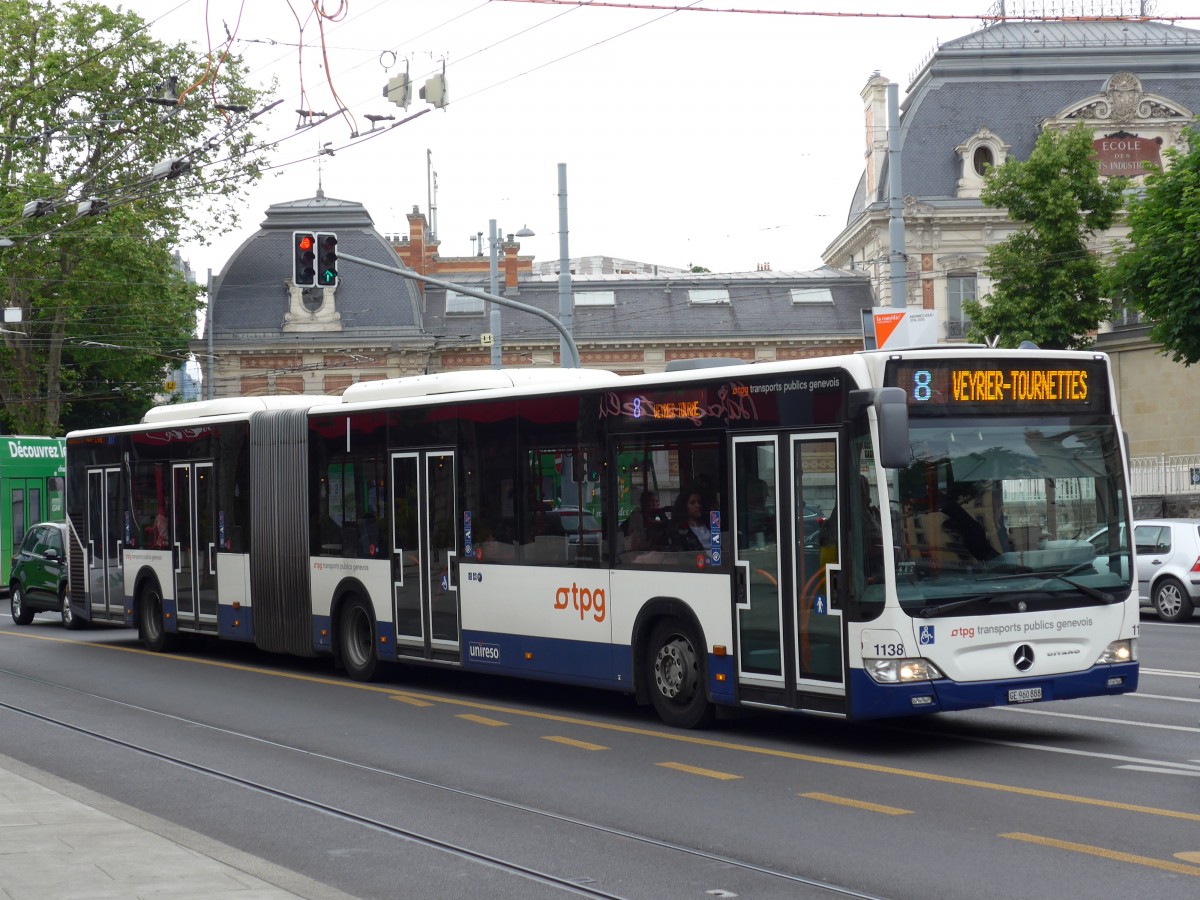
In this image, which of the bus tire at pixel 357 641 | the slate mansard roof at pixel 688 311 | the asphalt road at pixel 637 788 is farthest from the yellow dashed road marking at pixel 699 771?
the slate mansard roof at pixel 688 311

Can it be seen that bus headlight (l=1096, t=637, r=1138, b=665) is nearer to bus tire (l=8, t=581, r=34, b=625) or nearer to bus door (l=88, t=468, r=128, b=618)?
bus door (l=88, t=468, r=128, b=618)

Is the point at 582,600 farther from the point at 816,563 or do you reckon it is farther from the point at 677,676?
the point at 816,563

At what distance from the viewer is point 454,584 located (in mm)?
15391

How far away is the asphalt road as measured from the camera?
25.4 feet

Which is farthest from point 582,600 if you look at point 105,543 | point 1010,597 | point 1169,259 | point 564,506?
point 1169,259

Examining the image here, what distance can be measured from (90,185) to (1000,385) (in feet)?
118

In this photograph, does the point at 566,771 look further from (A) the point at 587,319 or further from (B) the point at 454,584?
(A) the point at 587,319

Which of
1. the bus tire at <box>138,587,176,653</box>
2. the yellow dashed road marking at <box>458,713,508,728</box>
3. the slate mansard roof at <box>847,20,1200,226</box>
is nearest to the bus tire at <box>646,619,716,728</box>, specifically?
the yellow dashed road marking at <box>458,713,508,728</box>

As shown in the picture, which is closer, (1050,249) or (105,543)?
(105,543)

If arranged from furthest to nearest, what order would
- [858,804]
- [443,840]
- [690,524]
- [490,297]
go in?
[490,297] → [690,524] → [858,804] → [443,840]

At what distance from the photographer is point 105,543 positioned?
2272cm

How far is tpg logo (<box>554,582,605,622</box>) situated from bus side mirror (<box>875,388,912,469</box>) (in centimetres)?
364

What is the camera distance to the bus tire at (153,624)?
70.0ft

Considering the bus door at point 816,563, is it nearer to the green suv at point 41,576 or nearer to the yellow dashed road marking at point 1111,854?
the yellow dashed road marking at point 1111,854
